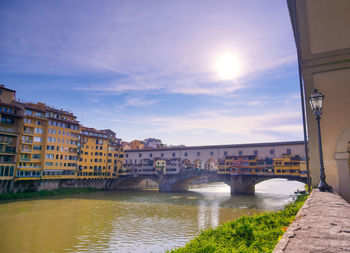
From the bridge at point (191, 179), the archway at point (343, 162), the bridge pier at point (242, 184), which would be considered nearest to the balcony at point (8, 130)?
the bridge at point (191, 179)

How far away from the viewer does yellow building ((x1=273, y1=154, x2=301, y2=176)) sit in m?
48.7

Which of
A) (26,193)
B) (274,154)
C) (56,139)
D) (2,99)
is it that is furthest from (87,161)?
(274,154)

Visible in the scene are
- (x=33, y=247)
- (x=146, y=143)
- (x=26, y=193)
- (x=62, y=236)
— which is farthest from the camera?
(x=146, y=143)

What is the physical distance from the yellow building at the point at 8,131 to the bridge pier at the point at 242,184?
40083 millimetres

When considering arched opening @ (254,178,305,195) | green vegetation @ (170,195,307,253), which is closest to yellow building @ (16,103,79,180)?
arched opening @ (254,178,305,195)

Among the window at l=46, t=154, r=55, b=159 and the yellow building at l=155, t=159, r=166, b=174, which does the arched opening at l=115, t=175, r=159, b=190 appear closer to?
the yellow building at l=155, t=159, r=166, b=174

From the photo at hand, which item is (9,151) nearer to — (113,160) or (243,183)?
(113,160)

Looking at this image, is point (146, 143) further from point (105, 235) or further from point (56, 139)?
point (105, 235)

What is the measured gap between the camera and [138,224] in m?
24.1

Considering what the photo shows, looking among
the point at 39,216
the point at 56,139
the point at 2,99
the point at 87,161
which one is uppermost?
the point at 2,99

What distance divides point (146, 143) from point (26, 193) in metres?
68.3

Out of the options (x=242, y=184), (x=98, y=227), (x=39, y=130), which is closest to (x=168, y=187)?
(x=242, y=184)

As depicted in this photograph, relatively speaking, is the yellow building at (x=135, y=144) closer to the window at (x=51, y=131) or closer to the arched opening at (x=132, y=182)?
the arched opening at (x=132, y=182)

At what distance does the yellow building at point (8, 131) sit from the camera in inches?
1556
